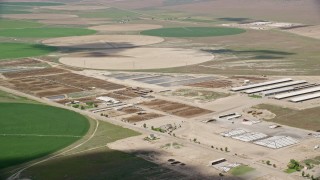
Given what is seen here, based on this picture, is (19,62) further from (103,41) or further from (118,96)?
(118,96)

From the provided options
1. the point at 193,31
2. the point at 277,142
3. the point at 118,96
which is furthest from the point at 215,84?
the point at 193,31

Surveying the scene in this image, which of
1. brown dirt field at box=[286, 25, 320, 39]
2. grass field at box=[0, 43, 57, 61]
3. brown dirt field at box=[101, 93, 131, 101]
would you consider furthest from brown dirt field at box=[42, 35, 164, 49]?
brown dirt field at box=[101, 93, 131, 101]

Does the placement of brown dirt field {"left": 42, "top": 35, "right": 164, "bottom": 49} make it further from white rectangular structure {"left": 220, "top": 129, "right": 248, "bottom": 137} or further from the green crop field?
white rectangular structure {"left": 220, "top": 129, "right": 248, "bottom": 137}

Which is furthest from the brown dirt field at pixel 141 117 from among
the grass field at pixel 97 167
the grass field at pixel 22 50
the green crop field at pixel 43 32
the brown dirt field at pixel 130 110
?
the green crop field at pixel 43 32

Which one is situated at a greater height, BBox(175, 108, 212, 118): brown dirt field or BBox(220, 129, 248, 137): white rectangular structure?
BBox(220, 129, 248, 137): white rectangular structure

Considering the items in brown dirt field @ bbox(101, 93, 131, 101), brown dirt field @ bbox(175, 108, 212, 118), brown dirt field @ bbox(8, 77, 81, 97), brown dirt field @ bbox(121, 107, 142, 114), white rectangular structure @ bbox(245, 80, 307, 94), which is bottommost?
brown dirt field @ bbox(8, 77, 81, 97)
